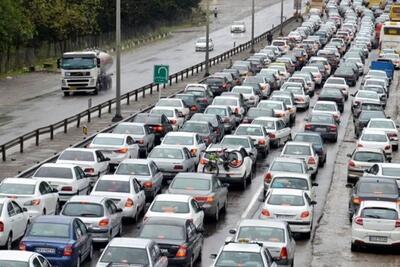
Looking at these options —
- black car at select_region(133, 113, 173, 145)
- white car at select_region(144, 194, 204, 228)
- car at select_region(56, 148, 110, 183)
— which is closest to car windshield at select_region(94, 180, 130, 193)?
white car at select_region(144, 194, 204, 228)

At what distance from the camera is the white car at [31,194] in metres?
30.7

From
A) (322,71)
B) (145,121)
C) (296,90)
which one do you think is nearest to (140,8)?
(322,71)

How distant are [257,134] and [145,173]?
10.8 metres

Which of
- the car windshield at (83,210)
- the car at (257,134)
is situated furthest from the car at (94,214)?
the car at (257,134)

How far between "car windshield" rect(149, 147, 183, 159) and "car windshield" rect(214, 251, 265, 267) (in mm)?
15645

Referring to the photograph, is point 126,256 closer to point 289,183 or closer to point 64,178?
point 64,178

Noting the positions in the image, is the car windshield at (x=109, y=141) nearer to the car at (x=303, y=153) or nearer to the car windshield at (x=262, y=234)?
the car at (x=303, y=153)

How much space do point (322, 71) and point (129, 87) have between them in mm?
12100

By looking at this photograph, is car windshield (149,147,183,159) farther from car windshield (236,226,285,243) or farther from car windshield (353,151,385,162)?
car windshield (236,226,285,243)

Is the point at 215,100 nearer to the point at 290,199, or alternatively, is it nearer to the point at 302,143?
the point at 302,143

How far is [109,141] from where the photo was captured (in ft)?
136

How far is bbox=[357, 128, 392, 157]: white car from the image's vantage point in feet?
148

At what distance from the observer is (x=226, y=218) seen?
3466cm

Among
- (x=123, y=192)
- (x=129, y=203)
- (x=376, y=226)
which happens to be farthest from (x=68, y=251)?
(x=376, y=226)
